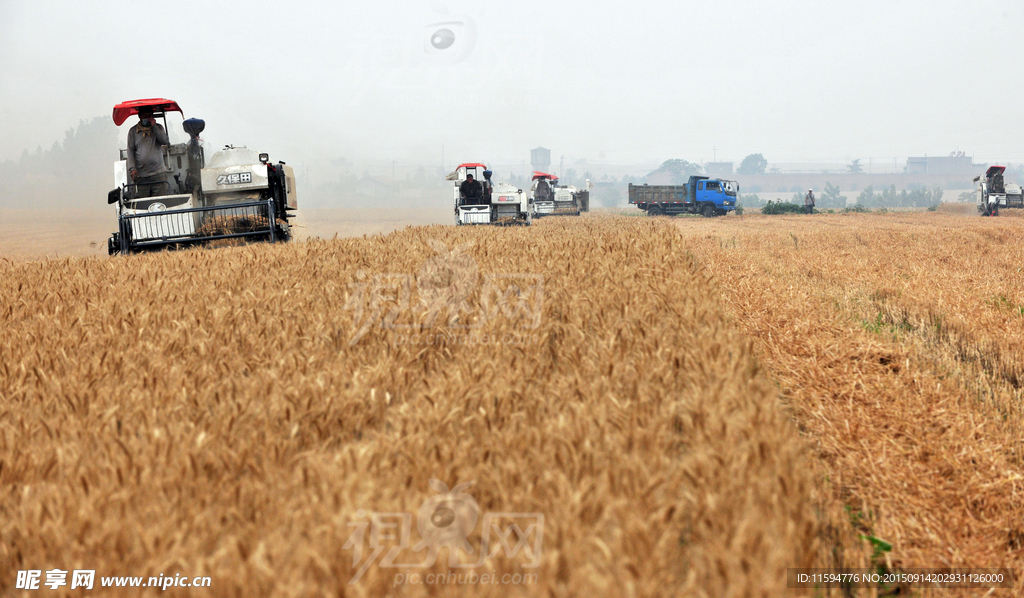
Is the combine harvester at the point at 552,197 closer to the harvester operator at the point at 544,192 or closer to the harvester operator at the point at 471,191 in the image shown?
the harvester operator at the point at 544,192

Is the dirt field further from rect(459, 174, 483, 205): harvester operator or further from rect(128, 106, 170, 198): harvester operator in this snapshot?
rect(459, 174, 483, 205): harvester operator

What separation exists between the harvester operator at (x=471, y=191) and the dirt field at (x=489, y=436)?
16970mm

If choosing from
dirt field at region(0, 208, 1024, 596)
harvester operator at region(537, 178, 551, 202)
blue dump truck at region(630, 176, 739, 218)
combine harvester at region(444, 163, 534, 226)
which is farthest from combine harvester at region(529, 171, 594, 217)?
dirt field at region(0, 208, 1024, 596)

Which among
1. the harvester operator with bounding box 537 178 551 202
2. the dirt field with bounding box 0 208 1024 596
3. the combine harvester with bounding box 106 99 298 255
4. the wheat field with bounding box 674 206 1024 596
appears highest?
the harvester operator with bounding box 537 178 551 202

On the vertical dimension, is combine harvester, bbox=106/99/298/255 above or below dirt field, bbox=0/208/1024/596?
above

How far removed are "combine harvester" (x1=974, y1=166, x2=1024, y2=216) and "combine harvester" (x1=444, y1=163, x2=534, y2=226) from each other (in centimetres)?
3199

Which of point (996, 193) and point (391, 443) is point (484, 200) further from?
point (996, 193)

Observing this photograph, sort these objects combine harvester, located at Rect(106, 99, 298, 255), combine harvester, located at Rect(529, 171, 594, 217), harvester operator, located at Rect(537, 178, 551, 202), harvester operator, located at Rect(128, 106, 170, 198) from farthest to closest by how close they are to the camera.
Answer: harvester operator, located at Rect(537, 178, 551, 202)
combine harvester, located at Rect(529, 171, 594, 217)
harvester operator, located at Rect(128, 106, 170, 198)
combine harvester, located at Rect(106, 99, 298, 255)

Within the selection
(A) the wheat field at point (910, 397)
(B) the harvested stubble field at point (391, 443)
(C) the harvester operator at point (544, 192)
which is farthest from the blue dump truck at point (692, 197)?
(B) the harvested stubble field at point (391, 443)

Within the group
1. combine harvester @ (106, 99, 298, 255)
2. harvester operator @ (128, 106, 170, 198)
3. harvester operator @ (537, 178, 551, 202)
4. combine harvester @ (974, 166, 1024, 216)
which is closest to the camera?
combine harvester @ (106, 99, 298, 255)

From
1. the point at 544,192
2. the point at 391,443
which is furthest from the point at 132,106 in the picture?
the point at 544,192

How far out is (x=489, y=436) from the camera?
7.45 feet

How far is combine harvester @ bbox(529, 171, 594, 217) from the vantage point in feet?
135

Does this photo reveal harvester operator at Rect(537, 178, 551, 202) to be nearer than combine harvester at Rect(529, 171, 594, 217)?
No
